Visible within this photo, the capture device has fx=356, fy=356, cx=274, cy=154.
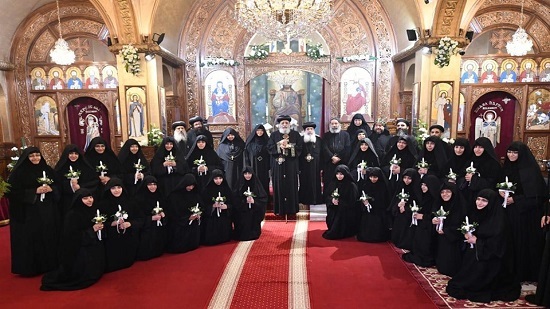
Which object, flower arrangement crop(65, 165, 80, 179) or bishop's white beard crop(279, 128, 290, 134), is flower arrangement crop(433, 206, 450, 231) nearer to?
bishop's white beard crop(279, 128, 290, 134)

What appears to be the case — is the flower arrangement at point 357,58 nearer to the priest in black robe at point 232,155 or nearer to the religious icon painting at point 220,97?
the religious icon painting at point 220,97

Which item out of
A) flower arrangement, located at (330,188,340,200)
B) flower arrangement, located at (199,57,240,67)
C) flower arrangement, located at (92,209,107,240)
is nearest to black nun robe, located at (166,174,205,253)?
flower arrangement, located at (92,209,107,240)

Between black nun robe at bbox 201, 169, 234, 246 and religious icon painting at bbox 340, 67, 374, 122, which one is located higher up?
religious icon painting at bbox 340, 67, 374, 122

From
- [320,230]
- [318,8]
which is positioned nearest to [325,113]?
[318,8]

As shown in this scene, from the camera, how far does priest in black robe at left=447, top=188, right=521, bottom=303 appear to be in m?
5.05

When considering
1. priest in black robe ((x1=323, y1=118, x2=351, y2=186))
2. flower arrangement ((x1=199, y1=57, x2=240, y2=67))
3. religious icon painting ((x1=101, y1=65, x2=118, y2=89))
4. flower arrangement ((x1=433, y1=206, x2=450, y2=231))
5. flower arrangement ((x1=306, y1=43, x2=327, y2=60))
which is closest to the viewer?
flower arrangement ((x1=433, y1=206, x2=450, y2=231))

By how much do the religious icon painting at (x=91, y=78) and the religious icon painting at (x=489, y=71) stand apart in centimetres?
1510

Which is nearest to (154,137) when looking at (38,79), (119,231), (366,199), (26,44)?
(119,231)

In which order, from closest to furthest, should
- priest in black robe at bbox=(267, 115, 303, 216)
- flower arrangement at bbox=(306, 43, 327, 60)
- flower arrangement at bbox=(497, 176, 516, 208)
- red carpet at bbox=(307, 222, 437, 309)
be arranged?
1. red carpet at bbox=(307, 222, 437, 309)
2. flower arrangement at bbox=(497, 176, 516, 208)
3. priest in black robe at bbox=(267, 115, 303, 216)
4. flower arrangement at bbox=(306, 43, 327, 60)

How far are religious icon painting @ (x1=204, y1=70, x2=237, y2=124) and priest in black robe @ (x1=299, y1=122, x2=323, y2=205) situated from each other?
6.16 m

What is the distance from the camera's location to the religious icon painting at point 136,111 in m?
11.1

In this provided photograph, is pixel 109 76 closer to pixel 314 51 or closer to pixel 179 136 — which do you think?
pixel 179 136

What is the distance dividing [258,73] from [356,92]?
4105 millimetres

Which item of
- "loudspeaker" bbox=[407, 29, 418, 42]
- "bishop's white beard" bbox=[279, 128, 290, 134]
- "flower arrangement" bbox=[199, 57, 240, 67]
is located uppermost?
"loudspeaker" bbox=[407, 29, 418, 42]
